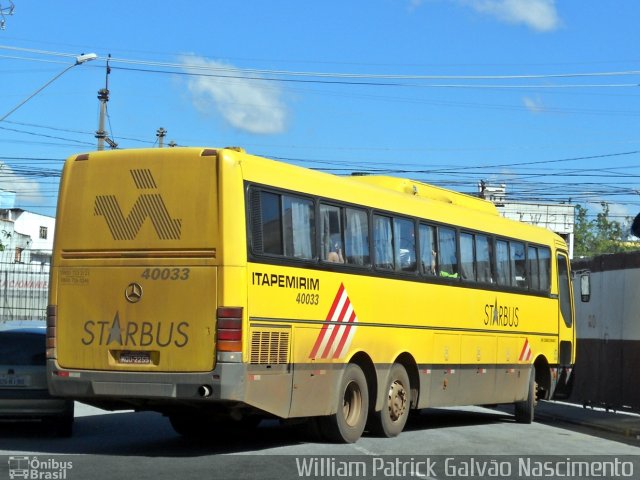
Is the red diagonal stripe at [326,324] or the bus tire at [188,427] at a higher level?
the red diagonal stripe at [326,324]

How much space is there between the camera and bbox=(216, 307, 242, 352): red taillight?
38.0 ft

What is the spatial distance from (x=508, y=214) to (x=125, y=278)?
7118 centimetres

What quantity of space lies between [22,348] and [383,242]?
5.06 metres

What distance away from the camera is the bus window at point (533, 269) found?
19.9 m

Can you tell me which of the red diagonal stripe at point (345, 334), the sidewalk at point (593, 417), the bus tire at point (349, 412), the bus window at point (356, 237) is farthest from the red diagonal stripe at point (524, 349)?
the red diagonal stripe at point (345, 334)

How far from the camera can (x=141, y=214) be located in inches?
482

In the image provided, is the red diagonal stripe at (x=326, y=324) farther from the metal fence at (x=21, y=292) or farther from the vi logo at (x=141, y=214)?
the metal fence at (x=21, y=292)

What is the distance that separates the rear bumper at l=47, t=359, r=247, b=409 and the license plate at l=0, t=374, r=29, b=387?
138 cm

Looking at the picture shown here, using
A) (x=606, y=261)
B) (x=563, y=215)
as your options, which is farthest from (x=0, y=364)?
(x=563, y=215)

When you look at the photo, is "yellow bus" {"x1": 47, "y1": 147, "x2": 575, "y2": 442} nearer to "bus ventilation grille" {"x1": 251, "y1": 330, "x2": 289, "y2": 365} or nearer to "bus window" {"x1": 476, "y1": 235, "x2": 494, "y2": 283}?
"bus ventilation grille" {"x1": 251, "y1": 330, "x2": 289, "y2": 365}

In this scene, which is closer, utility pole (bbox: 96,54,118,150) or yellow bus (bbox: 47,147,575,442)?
yellow bus (bbox: 47,147,575,442)

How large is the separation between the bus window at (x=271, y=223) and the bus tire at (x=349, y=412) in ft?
7.47

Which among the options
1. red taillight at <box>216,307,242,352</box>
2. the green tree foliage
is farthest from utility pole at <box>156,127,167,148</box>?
the green tree foliage

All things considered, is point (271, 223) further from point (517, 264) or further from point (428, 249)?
point (517, 264)
